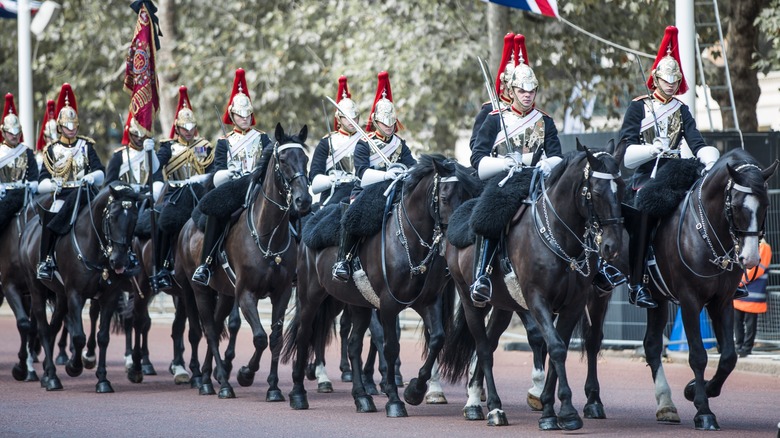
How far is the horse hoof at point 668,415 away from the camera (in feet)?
35.2

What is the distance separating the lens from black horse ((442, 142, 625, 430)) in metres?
9.69

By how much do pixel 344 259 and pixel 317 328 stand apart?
5.87ft

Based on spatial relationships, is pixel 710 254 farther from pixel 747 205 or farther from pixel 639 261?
pixel 639 261

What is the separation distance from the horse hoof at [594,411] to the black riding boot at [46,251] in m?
6.11

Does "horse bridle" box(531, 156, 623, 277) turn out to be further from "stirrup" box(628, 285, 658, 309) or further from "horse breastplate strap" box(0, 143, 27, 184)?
"horse breastplate strap" box(0, 143, 27, 184)

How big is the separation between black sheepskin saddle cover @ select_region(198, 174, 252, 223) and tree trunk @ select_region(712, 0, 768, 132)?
8868mm

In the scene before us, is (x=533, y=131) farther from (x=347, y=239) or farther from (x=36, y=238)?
(x=36, y=238)

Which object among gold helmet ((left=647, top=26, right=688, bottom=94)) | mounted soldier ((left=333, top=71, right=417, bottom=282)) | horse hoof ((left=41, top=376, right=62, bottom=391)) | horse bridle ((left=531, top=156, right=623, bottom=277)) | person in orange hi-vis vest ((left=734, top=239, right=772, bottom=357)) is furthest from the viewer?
person in orange hi-vis vest ((left=734, top=239, right=772, bottom=357))

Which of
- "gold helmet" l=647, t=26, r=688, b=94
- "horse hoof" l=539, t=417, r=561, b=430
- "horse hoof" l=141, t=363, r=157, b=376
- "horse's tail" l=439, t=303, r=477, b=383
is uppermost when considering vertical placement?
"gold helmet" l=647, t=26, r=688, b=94

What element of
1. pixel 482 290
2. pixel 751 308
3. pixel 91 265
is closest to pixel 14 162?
pixel 91 265

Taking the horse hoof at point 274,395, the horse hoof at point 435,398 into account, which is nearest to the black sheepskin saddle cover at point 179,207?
the horse hoof at point 274,395

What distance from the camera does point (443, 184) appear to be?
1109 centimetres

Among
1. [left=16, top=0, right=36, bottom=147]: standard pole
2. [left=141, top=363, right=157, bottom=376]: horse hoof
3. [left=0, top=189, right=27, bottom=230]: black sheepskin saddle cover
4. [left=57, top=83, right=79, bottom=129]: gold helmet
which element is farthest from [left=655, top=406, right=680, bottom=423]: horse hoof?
[left=16, top=0, right=36, bottom=147]: standard pole

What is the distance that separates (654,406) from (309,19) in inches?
624
